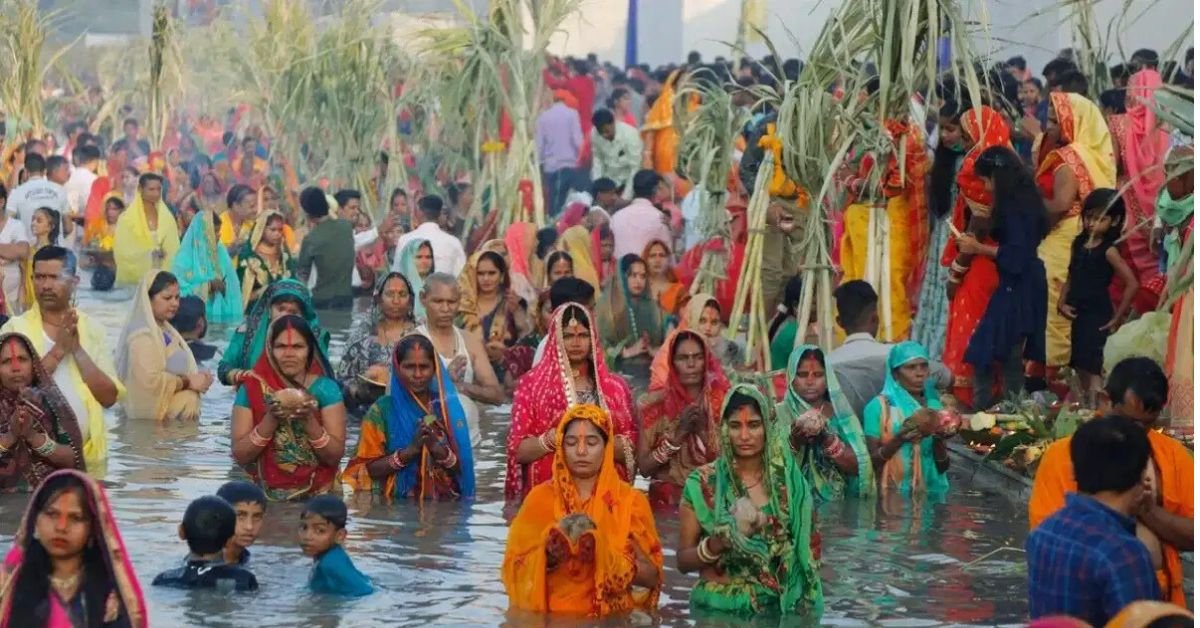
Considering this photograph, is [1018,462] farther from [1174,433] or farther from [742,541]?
[742,541]

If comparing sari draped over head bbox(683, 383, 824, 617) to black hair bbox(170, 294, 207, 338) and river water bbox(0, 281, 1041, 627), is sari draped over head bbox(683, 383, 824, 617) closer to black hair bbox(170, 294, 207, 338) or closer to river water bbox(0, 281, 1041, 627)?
river water bbox(0, 281, 1041, 627)

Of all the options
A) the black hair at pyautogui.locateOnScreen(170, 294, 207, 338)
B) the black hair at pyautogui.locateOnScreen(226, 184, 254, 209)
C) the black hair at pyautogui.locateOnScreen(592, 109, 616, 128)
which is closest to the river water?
the black hair at pyautogui.locateOnScreen(170, 294, 207, 338)

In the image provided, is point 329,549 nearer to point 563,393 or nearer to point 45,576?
point 563,393

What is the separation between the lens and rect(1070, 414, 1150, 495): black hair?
6203 mm

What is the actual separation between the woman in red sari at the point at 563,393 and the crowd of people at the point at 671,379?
0.01m

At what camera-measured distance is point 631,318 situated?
15867 millimetres

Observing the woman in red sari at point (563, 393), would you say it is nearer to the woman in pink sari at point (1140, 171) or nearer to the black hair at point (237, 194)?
the woman in pink sari at point (1140, 171)

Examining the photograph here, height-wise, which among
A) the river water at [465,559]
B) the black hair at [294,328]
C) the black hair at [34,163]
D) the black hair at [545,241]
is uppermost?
the black hair at [34,163]

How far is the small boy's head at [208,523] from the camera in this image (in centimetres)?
854

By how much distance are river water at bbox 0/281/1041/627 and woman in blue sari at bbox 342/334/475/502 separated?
12 cm

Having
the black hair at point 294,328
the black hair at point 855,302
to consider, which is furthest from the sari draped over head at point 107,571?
the black hair at point 855,302

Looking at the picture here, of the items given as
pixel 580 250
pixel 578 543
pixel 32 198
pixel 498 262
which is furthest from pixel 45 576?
pixel 32 198

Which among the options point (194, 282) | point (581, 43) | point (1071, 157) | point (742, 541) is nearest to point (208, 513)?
point (742, 541)

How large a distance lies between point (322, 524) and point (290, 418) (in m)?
1.52
